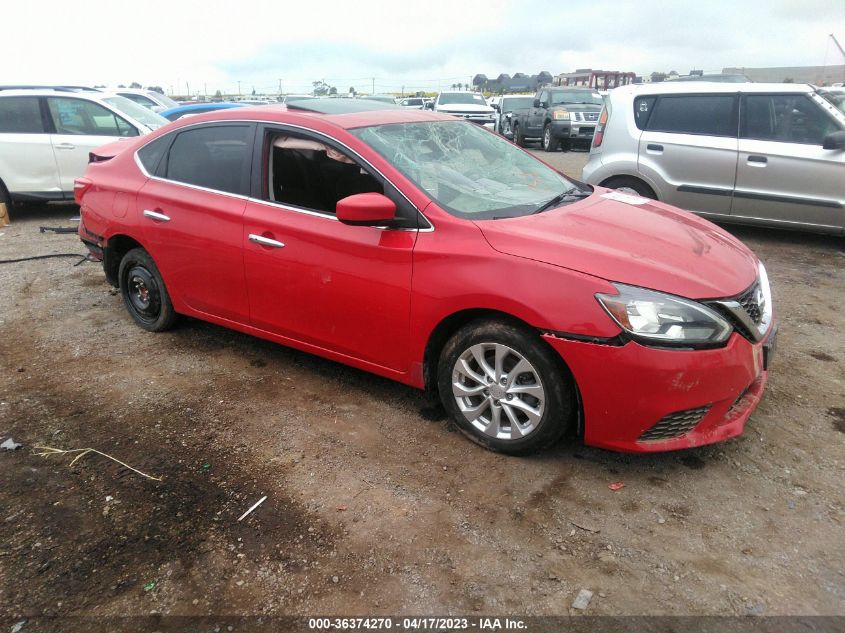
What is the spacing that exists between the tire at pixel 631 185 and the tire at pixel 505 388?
497 cm

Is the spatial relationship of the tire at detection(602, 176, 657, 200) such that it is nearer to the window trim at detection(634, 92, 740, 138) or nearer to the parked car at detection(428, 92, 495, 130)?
the window trim at detection(634, 92, 740, 138)

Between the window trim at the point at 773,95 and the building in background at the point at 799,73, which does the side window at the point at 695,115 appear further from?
the building in background at the point at 799,73

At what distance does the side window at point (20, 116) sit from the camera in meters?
8.71

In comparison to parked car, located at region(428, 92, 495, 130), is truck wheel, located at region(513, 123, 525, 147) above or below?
below

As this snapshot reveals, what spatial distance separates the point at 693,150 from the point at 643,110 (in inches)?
30.9

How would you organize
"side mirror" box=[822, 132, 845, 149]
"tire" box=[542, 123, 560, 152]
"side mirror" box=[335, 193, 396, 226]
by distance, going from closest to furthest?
"side mirror" box=[335, 193, 396, 226], "side mirror" box=[822, 132, 845, 149], "tire" box=[542, 123, 560, 152]

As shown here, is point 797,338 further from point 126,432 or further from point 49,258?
point 49,258

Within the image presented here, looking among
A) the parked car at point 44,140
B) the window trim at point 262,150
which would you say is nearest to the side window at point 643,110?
the window trim at point 262,150

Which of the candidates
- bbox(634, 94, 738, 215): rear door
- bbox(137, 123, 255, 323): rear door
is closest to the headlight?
bbox(137, 123, 255, 323): rear door

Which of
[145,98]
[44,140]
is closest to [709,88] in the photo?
[44,140]

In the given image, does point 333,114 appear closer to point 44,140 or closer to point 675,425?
point 675,425

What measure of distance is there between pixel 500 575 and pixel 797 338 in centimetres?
326

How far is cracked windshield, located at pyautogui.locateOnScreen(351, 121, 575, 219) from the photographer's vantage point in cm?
336

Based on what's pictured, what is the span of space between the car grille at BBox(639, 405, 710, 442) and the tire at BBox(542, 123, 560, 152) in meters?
15.9
